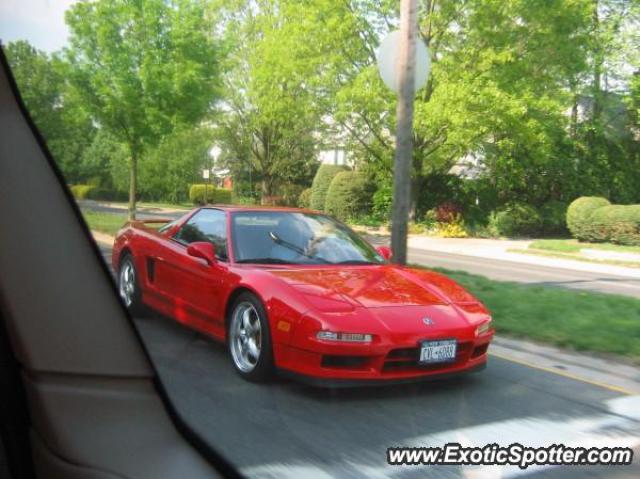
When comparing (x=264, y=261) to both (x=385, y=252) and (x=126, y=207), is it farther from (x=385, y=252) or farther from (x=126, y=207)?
(x=126, y=207)

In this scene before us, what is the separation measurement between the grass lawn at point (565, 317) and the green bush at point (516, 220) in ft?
2.55

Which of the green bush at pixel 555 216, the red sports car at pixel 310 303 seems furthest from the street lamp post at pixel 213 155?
the green bush at pixel 555 216

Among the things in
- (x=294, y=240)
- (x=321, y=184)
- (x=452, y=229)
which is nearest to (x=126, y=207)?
(x=321, y=184)

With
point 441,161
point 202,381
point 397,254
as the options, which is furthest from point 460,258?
point 202,381

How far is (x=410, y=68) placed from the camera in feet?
11.6

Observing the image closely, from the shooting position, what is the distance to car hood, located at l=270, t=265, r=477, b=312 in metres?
3.31

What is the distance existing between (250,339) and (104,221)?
1.67 m

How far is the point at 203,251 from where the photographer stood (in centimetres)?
313

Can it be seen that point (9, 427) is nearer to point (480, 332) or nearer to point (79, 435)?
point (79, 435)

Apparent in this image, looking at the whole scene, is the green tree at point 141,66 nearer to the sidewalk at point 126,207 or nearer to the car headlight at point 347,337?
the sidewalk at point 126,207

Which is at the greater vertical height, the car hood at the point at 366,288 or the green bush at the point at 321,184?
the green bush at the point at 321,184

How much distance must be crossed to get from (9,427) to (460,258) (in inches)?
127

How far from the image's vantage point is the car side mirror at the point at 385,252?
3966mm

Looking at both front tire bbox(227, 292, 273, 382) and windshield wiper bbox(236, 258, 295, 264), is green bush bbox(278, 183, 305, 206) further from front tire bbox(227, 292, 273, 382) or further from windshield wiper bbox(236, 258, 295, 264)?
windshield wiper bbox(236, 258, 295, 264)
